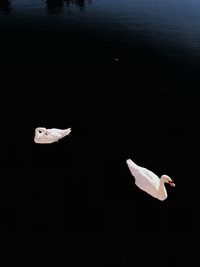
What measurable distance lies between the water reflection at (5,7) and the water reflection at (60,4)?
4544 mm

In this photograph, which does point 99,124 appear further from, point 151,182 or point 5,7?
point 5,7

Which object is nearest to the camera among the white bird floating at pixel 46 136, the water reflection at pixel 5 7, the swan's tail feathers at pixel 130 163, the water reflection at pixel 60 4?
the swan's tail feathers at pixel 130 163

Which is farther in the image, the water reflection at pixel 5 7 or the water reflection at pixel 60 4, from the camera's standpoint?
the water reflection at pixel 60 4

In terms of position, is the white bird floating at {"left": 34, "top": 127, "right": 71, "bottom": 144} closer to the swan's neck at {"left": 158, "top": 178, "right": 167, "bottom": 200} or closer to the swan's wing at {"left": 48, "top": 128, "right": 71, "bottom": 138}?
the swan's wing at {"left": 48, "top": 128, "right": 71, "bottom": 138}

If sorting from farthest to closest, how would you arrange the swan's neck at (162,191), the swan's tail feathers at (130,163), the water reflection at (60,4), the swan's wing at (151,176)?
the water reflection at (60,4) → the swan's tail feathers at (130,163) → the swan's wing at (151,176) → the swan's neck at (162,191)

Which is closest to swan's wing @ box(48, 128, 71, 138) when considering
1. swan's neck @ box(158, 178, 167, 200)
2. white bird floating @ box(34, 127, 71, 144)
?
white bird floating @ box(34, 127, 71, 144)

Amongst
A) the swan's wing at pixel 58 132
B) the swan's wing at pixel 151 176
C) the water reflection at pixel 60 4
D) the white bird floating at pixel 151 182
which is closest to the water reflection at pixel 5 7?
the water reflection at pixel 60 4

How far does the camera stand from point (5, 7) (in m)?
33.7

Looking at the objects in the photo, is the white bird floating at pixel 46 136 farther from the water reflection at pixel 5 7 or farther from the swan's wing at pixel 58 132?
the water reflection at pixel 5 7

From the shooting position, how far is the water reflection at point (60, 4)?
110ft

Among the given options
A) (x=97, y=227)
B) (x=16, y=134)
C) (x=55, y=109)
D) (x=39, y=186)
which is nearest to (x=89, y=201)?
(x=97, y=227)

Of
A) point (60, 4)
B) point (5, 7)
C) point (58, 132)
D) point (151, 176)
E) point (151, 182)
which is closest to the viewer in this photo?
point (151, 182)

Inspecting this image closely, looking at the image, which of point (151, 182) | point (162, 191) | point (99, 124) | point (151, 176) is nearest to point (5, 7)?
point (99, 124)

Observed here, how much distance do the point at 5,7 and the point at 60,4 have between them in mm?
6816
